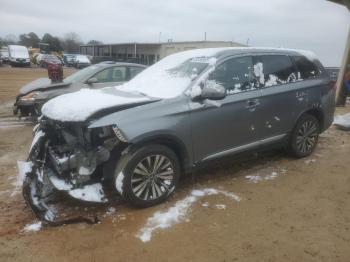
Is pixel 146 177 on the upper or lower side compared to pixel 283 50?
lower

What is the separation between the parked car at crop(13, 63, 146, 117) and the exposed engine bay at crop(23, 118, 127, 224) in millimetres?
3887

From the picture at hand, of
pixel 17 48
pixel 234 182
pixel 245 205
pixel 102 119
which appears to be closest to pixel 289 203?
pixel 245 205

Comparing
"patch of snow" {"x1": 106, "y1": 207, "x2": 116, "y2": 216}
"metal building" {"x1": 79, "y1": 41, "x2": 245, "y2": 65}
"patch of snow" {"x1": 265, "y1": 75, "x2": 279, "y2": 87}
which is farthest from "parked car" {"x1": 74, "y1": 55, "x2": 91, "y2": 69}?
"patch of snow" {"x1": 106, "y1": 207, "x2": 116, "y2": 216}

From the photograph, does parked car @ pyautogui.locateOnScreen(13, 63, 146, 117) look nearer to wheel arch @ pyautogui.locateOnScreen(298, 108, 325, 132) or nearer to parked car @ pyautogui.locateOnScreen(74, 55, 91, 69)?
wheel arch @ pyautogui.locateOnScreen(298, 108, 325, 132)

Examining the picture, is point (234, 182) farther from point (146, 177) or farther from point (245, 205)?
point (146, 177)

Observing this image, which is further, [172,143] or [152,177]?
[172,143]

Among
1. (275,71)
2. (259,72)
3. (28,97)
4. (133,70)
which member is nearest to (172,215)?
(259,72)

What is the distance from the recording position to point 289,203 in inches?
168

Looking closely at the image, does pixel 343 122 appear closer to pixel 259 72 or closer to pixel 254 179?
pixel 259 72

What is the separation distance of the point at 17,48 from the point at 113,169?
3924cm

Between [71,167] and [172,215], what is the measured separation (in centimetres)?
125

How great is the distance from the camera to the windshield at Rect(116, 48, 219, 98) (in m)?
4.45

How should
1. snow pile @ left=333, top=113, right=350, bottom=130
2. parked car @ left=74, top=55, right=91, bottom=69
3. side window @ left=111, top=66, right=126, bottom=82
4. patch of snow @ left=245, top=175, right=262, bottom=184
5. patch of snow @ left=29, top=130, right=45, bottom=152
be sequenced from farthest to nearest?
parked car @ left=74, top=55, right=91, bottom=69
side window @ left=111, top=66, right=126, bottom=82
snow pile @ left=333, top=113, right=350, bottom=130
patch of snow @ left=245, top=175, right=262, bottom=184
patch of snow @ left=29, top=130, right=45, bottom=152

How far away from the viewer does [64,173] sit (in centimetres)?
397
